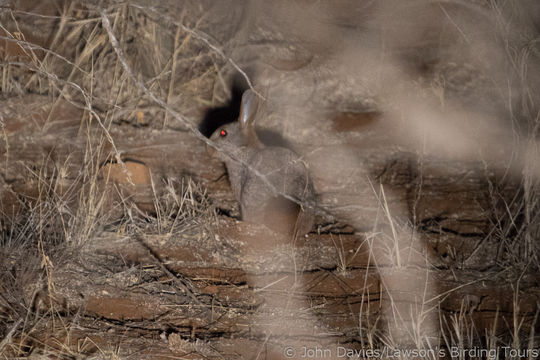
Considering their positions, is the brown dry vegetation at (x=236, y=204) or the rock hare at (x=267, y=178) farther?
the rock hare at (x=267, y=178)

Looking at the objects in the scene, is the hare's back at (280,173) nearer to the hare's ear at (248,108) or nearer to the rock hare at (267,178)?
the rock hare at (267,178)

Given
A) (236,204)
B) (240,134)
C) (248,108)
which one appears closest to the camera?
(248,108)

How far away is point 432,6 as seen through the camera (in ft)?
16.6

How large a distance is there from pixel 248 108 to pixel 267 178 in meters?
0.48

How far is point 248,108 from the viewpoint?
11.7ft

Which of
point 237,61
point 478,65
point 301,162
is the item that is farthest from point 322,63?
point 301,162

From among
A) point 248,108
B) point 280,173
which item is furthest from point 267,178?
point 248,108

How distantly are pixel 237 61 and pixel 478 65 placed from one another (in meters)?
2.28

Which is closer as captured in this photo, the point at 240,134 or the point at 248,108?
the point at 248,108

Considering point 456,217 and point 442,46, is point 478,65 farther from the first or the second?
point 456,217

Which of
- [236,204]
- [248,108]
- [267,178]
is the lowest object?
[236,204]

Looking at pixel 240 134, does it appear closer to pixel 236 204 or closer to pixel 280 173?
pixel 280 173

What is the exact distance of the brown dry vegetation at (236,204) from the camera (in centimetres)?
269

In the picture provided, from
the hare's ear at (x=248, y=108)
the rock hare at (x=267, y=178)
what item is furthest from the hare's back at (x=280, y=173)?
the hare's ear at (x=248, y=108)
